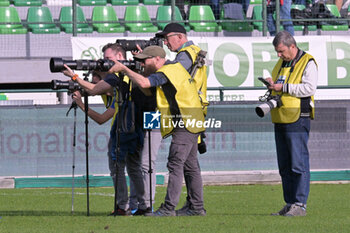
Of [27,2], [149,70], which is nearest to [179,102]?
[149,70]

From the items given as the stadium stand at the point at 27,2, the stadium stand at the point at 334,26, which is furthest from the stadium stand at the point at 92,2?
the stadium stand at the point at 334,26

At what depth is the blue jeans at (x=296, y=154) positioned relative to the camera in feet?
29.5

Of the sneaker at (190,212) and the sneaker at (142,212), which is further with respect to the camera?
the sneaker at (142,212)

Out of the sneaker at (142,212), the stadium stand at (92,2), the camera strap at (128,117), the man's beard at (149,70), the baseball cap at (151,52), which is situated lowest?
the sneaker at (142,212)

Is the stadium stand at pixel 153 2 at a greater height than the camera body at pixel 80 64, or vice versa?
the stadium stand at pixel 153 2

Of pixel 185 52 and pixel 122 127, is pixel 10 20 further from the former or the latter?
pixel 122 127

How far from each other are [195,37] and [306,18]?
2755 mm

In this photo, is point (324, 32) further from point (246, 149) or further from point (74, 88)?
point (74, 88)

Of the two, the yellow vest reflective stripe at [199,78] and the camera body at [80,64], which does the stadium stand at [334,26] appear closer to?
the yellow vest reflective stripe at [199,78]

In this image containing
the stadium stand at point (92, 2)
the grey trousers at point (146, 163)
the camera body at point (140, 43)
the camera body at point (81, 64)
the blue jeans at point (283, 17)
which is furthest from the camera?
the stadium stand at point (92, 2)

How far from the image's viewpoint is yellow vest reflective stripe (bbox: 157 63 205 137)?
8.50 m

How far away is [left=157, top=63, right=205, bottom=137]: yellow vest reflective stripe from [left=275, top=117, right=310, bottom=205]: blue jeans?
108 cm

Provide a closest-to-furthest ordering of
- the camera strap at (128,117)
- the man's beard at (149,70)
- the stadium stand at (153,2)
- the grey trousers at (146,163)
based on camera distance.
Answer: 1. the camera strap at (128,117)
2. the man's beard at (149,70)
3. the grey trousers at (146,163)
4. the stadium stand at (153,2)

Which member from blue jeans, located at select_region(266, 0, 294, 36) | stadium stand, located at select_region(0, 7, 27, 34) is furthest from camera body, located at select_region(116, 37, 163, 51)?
stadium stand, located at select_region(0, 7, 27, 34)
